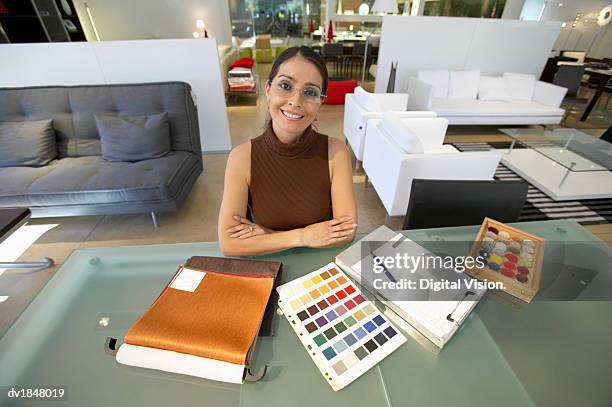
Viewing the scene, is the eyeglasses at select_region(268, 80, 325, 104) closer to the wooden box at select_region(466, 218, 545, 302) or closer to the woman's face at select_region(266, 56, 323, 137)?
the woman's face at select_region(266, 56, 323, 137)

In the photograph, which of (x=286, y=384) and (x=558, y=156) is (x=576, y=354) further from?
(x=558, y=156)

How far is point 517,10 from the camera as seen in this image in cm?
631

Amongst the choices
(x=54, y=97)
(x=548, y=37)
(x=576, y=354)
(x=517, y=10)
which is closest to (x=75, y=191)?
(x=54, y=97)

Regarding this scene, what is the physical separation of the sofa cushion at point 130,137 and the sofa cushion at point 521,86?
4863 mm

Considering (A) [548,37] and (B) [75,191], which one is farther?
(A) [548,37]

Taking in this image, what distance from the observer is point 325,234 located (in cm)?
92

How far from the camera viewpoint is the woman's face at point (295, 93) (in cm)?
90

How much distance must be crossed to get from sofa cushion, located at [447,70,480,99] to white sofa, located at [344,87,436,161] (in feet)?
4.48

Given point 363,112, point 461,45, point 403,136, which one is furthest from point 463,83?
point 403,136

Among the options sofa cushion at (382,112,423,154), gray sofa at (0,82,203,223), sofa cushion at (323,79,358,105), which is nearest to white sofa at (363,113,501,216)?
sofa cushion at (382,112,423,154)

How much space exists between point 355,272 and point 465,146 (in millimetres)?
3425

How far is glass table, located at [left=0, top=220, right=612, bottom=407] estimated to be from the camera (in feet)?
1.89

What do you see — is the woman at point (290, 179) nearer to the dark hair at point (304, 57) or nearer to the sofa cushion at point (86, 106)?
the dark hair at point (304, 57)

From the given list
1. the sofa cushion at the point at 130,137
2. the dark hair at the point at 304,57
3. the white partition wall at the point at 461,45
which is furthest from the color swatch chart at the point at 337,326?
the white partition wall at the point at 461,45
